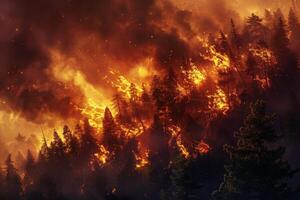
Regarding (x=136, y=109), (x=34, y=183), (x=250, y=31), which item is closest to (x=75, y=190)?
(x=34, y=183)

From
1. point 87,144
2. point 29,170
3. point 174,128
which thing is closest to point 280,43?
point 174,128

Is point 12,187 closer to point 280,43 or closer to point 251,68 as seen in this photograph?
point 251,68

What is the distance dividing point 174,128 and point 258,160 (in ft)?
204

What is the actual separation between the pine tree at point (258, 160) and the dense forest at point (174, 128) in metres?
43.0

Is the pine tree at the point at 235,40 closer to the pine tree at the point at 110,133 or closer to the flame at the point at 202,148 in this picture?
the flame at the point at 202,148

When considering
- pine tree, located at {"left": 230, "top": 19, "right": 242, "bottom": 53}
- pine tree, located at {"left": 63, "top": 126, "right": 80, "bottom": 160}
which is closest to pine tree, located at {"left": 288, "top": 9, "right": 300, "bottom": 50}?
pine tree, located at {"left": 230, "top": 19, "right": 242, "bottom": 53}

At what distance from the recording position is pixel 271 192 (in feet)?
144

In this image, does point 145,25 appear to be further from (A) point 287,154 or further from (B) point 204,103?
(A) point 287,154

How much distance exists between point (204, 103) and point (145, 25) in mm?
32413

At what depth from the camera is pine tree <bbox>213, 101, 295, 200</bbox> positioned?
4200 centimetres

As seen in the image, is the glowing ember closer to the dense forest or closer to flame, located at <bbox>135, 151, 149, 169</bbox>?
the dense forest

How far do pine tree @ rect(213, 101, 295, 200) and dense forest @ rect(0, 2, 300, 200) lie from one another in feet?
141

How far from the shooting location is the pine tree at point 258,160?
42.0 m

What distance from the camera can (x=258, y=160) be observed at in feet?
138
